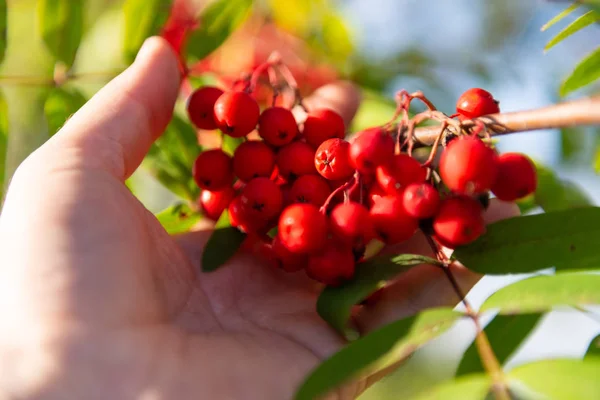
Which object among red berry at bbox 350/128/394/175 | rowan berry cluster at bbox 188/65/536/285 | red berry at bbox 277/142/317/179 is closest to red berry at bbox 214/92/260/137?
rowan berry cluster at bbox 188/65/536/285

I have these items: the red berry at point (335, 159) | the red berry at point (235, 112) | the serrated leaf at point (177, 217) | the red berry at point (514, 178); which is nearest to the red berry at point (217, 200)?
the serrated leaf at point (177, 217)

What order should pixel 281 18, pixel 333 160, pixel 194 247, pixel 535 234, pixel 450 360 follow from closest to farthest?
pixel 535 234
pixel 333 160
pixel 194 247
pixel 281 18
pixel 450 360

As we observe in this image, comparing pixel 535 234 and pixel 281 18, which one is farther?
pixel 281 18

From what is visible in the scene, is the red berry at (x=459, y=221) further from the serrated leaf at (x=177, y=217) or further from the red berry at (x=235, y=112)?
the serrated leaf at (x=177, y=217)

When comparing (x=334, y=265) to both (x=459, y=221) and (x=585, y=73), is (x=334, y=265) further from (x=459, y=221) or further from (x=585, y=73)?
(x=585, y=73)

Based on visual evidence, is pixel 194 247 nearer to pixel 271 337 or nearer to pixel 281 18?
pixel 271 337

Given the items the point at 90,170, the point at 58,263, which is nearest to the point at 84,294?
the point at 58,263
